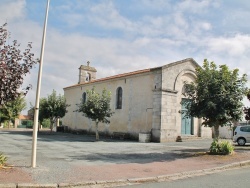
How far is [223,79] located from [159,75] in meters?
9.26

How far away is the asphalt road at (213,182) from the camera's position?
7863 millimetres

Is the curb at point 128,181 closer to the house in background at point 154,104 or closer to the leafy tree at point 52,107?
the house in background at point 154,104

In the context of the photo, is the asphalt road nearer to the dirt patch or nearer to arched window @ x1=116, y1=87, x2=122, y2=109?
the dirt patch

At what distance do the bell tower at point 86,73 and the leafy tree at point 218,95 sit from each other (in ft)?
85.1

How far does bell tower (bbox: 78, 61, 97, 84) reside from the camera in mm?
38787

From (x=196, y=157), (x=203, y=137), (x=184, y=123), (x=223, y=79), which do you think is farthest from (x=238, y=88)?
(x=203, y=137)

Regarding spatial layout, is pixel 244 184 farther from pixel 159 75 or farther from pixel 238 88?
pixel 159 75

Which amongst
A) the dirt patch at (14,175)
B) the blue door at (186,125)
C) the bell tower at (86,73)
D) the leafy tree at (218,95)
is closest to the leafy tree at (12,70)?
the dirt patch at (14,175)

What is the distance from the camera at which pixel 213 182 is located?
27.5 ft

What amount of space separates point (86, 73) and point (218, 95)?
1091 inches

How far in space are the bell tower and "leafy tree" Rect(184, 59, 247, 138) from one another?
85.1 feet

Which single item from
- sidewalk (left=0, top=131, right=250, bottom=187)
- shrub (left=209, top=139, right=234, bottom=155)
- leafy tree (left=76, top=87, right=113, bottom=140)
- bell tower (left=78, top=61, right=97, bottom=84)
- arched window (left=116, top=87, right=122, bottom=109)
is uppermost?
bell tower (left=78, top=61, right=97, bottom=84)

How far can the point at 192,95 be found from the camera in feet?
49.0

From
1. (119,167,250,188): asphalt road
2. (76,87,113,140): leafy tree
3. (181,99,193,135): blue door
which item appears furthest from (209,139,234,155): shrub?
(76,87,113,140): leafy tree
